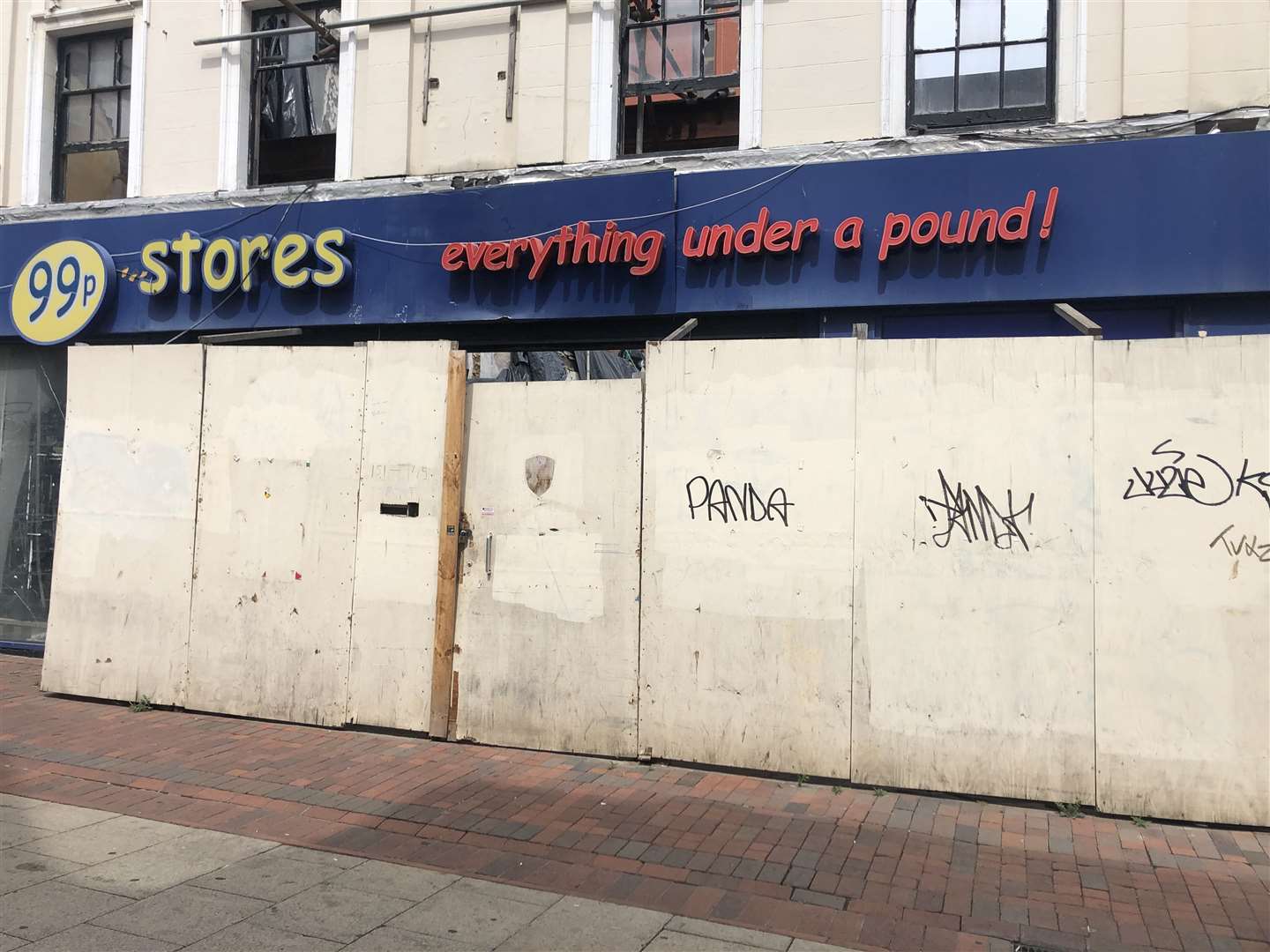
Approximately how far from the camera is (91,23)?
36.3 feet

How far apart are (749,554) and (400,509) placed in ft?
8.22

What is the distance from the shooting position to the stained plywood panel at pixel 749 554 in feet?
20.0

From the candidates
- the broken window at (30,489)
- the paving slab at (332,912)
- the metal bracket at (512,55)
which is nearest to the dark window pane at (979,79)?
the metal bracket at (512,55)

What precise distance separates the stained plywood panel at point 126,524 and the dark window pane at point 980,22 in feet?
22.1

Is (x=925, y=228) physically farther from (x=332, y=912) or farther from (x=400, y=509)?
(x=332, y=912)

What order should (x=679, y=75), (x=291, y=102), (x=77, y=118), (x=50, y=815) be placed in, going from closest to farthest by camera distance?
(x=50, y=815), (x=679, y=75), (x=291, y=102), (x=77, y=118)

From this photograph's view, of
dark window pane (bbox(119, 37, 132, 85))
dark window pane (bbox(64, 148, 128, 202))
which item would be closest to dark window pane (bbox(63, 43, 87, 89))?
dark window pane (bbox(119, 37, 132, 85))

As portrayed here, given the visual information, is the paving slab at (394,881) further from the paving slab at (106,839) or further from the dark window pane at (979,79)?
the dark window pane at (979,79)

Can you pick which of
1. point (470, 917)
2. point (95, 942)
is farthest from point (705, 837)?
point (95, 942)

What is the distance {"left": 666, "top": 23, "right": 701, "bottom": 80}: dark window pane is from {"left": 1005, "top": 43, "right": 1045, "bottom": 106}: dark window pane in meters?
2.68

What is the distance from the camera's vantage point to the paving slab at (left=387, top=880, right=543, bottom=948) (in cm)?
407

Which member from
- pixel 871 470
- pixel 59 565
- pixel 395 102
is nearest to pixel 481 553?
pixel 871 470

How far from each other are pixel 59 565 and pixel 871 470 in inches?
249

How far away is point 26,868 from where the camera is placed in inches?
183
